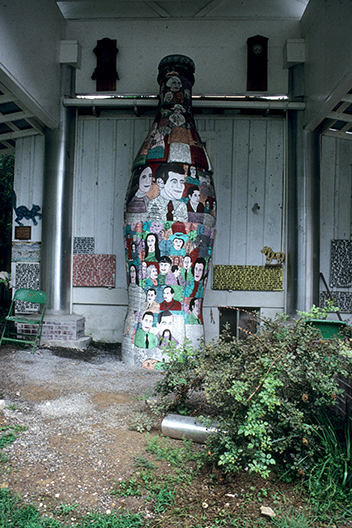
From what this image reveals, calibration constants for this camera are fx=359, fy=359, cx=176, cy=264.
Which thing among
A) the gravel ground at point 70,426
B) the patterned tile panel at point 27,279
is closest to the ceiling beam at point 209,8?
the patterned tile panel at point 27,279

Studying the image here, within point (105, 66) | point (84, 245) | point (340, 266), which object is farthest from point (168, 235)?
point (105, 66)

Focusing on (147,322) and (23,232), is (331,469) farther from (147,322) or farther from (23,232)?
(23,232)

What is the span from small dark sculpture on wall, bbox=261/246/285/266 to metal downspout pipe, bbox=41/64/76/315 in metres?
3.45

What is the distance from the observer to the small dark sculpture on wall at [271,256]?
6.23 m

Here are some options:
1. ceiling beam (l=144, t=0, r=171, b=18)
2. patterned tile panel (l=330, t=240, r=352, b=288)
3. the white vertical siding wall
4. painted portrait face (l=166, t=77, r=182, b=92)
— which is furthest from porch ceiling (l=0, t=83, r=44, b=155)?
patterned tile panel (l=330, t=240, r=352, b=288)

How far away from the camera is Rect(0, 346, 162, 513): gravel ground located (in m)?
2.07

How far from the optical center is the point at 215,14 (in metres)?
6.39

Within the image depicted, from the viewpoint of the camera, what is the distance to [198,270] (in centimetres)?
477

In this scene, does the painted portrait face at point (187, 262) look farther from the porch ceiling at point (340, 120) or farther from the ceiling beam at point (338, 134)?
the ceiling beam at point (338, 134)

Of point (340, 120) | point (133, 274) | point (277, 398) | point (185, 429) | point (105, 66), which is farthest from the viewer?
point (105, 66)

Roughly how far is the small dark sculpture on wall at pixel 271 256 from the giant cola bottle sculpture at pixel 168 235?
5.81ft

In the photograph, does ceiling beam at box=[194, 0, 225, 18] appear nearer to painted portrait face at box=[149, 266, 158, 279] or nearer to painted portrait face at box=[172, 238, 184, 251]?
painted portrait face at box=[172, 238, 184, 251]

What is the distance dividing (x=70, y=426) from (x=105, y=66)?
5948 millimetres

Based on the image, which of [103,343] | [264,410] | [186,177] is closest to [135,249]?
[186,177]
